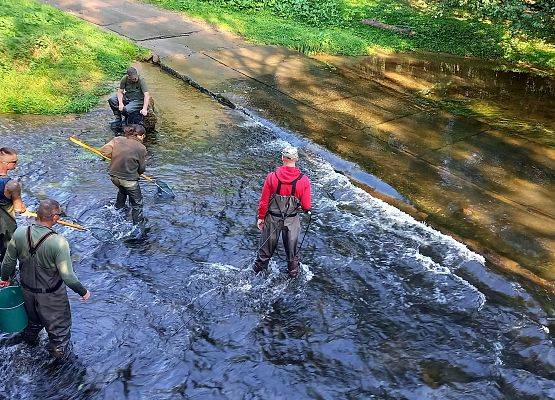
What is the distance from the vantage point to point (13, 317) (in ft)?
17.8

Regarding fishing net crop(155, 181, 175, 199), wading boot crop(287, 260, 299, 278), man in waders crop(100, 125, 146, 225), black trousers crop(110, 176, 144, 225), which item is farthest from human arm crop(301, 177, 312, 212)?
fishing net crop(155, 181, 175, 199)

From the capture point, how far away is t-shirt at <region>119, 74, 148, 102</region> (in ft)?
35.1

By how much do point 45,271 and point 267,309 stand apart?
110 inches

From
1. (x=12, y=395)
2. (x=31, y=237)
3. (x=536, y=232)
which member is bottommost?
(x=12, y=395)

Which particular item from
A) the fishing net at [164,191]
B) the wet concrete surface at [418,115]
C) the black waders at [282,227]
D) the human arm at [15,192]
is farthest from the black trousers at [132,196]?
the wet concrete surface at [418,115]

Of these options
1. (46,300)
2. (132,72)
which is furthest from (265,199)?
(132,72)

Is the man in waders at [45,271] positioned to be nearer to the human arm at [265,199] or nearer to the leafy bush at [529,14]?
the human arm at [265,199]

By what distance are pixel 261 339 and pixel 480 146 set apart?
7.25m

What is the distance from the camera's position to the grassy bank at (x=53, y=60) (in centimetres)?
1206

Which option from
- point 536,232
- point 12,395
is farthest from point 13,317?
point 536,232

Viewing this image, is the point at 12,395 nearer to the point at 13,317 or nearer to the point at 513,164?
the point at 13,317

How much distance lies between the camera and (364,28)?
64.5 ft

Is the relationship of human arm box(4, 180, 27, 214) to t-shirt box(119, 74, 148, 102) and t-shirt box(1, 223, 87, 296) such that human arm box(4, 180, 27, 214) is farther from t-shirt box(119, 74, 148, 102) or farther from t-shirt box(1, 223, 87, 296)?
t-shirt box(119, 74, 148, 102)

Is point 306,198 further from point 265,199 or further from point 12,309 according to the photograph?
point 12,309
